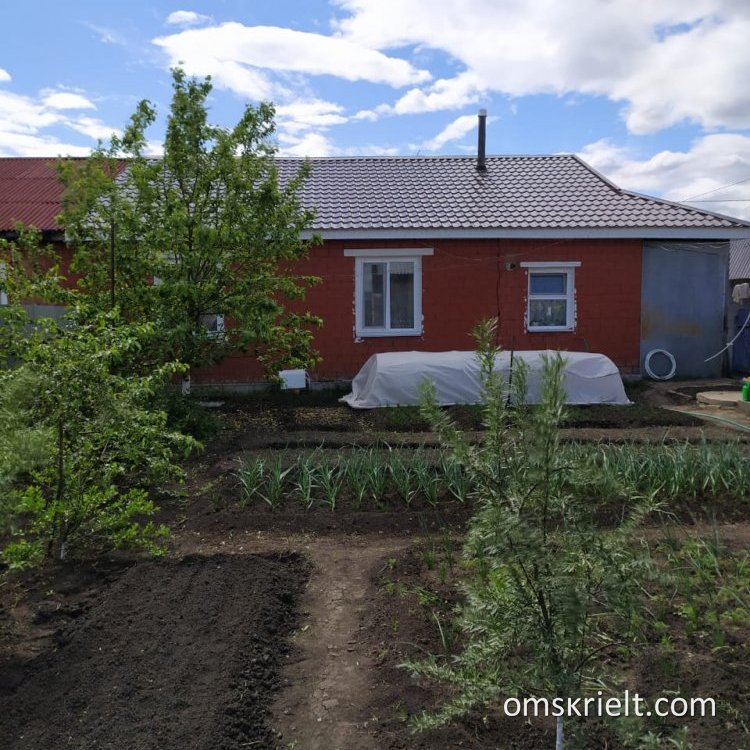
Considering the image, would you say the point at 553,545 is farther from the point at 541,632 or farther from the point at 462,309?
the point at 462,309

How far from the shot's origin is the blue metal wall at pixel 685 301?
13141mm

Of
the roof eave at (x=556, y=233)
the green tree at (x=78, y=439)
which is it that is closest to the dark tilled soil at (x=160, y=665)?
the green tree at (x=78, y=439)

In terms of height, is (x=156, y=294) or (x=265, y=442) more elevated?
(x=156, y=294)

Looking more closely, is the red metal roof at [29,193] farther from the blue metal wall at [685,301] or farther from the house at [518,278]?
the blue metal wall at [685,301]

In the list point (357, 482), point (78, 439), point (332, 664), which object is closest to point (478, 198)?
point (357, 482)

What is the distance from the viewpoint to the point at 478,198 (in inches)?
554

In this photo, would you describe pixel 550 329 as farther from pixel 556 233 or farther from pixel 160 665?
pixel 160 665

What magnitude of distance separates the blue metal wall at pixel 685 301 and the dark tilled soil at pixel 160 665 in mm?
10634

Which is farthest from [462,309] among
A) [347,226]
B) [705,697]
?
[705,697]

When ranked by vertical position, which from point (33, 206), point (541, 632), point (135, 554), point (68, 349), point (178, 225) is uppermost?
point (33, 206)

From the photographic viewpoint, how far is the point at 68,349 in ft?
14.7

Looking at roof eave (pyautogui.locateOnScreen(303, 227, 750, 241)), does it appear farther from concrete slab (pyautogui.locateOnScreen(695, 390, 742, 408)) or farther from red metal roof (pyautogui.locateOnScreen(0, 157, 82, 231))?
red metal roof (pyautogui.locateOnScreen(0, 157, 82, 231))

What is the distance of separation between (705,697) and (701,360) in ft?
38.1

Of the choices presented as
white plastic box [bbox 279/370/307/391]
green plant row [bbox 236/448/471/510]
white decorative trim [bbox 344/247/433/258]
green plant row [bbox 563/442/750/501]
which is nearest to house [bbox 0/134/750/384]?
white decorative trim [bbox 344/247/433/258]
